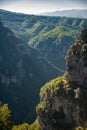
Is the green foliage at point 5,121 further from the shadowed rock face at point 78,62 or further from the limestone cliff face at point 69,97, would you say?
the shadowed rock face at point 78,62

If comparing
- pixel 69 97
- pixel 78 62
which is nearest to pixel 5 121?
pixel 69 97

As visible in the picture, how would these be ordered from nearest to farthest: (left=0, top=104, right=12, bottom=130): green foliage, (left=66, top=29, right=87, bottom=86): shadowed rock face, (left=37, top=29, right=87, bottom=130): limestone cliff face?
(left=0, top=104, right=12, bottom=130): green foliage < (left=37, top=29, right=87, bottom=130): limestone cliff face < (left=66, top=29, right=87, bottom=86): shadowed rock face

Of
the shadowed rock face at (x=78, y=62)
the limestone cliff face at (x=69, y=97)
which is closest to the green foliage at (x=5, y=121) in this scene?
the limestone cliff face at (x=69, y=97)

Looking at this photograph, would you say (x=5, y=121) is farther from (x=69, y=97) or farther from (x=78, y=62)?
(x=78, y=62)

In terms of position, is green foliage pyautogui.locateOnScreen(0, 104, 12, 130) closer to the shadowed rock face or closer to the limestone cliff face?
the limestone cliff face

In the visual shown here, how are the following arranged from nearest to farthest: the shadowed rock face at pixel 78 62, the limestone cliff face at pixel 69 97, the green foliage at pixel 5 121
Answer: the green foliage at pixel 5 121, the limestone cliff face at pixel 69 97, the shadowed rock face at pixel 78 62

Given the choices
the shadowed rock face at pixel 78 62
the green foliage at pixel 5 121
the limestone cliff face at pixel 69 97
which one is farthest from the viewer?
the shadowed rock face at pixel 78 62

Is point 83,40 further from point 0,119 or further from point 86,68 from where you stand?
point 0,119

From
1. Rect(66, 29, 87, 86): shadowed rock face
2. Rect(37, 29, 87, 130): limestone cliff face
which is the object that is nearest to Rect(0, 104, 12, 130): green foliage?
Rect(37, 29, 87, 130): limestone cliff face
